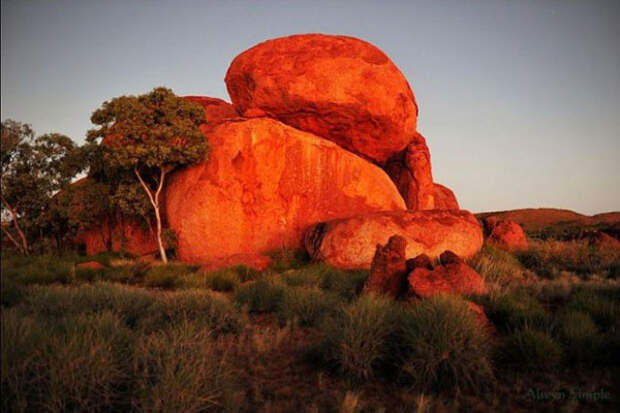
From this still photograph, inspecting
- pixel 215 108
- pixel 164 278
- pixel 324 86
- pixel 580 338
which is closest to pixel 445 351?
pixel 580 338

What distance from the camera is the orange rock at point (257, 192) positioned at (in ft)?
51.5

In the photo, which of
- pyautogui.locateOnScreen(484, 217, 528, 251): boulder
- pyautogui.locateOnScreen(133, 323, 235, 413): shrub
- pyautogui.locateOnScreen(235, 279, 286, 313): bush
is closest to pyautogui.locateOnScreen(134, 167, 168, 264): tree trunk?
pyautogui.locateOnScreen(235, 279, 286, 313): bush

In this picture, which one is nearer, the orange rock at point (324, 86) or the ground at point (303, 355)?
the ground at point (303, 355)

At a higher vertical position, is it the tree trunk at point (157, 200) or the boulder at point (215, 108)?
the boulder at point (215, 108)

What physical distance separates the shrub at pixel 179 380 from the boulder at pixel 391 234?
929 cm

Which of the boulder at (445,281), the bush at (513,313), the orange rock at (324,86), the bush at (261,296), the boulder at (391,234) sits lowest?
the bush at (261,296)

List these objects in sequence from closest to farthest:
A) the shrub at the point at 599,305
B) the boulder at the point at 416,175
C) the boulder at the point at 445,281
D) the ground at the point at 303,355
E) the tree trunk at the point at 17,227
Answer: the ground at the point at 303,355, the shrub at the point at 599,305, the boulder at the point at 445,281, the tree trunk at the point at 17,227, the boulder at the point at 416,175

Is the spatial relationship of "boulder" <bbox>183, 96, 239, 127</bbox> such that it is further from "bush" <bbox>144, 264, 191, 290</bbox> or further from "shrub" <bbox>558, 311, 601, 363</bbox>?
"shrub" <bbox>558, 311, 601, 363</bbox>

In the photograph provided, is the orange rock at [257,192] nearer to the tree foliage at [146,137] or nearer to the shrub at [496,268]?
the tree foliage at [146,137]

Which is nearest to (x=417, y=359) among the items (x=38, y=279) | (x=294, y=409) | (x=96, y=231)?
(x=294, y=409)

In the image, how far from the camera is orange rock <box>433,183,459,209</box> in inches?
1118

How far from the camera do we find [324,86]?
17141 millimetres

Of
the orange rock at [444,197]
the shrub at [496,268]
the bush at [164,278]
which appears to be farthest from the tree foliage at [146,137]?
the orange rock at [444,197]

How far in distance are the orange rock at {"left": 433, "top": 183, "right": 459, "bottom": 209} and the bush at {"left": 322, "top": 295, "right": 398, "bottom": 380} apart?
2340cm
